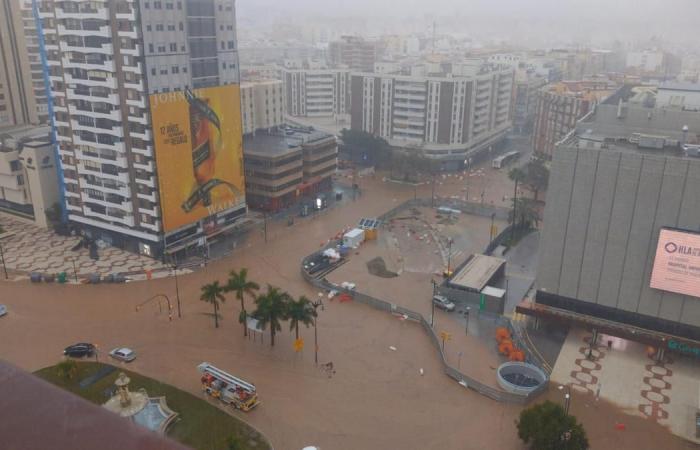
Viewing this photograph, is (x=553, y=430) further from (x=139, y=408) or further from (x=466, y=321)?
(x=139, y=408)

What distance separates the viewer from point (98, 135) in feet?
197

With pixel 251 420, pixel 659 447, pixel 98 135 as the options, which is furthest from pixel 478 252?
pixel 98 135

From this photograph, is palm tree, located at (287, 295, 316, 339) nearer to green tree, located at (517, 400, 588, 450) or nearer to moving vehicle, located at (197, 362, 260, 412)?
moving vehicle, located at (197, 362, 260, 412)

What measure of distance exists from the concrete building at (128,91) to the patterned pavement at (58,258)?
2017mm

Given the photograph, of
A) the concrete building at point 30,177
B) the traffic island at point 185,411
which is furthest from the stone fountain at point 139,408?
the concrete building at point 30,177

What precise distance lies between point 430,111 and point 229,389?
7935 centimetres

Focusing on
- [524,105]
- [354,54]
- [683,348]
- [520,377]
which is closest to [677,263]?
[683,348]

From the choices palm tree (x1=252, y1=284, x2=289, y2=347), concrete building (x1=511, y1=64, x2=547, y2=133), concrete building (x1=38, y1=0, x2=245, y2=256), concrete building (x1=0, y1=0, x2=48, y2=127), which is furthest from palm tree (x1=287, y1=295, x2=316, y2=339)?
concrete building (x1=511, y1=64, x2=547, y2=133)

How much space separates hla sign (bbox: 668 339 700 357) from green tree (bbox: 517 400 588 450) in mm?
14347

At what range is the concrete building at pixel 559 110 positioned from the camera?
98875 millimetres

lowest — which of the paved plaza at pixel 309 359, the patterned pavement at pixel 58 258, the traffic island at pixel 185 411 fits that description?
the paved plaza at pixel 309 359

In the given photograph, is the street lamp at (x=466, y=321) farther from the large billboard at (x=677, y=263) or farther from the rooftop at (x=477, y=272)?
the large billboard at (x=677, y=263)

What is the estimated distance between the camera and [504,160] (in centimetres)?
11144

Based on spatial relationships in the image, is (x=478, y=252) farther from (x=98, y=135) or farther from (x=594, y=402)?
(x=98, y=135)
